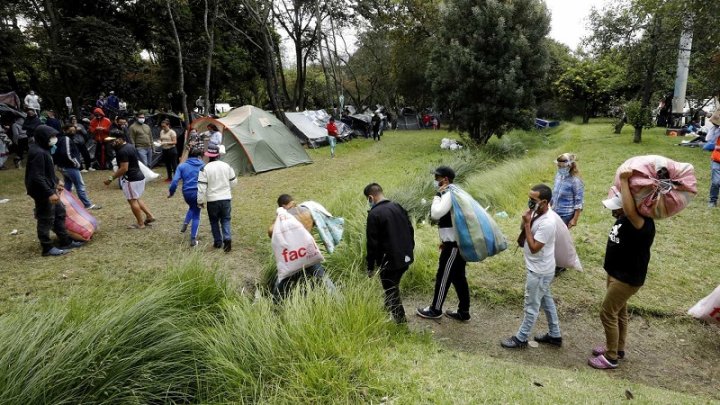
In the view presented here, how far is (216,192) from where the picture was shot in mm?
6109

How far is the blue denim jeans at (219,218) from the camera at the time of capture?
243 inches

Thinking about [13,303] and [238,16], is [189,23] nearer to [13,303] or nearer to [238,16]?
[238,16]

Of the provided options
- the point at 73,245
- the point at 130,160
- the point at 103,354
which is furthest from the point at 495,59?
the point at 103,354

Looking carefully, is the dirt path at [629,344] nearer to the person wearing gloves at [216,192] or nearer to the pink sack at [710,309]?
the pink sack at [710,309]

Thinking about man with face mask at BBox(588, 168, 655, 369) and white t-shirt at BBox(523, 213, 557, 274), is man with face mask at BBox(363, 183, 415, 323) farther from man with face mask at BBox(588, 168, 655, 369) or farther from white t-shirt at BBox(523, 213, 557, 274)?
man with face mask at BBox(588, 168, 655, 369)

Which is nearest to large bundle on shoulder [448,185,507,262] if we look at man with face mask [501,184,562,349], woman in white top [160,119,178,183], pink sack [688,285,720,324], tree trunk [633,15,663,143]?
man with face mask [501,184,562,349]

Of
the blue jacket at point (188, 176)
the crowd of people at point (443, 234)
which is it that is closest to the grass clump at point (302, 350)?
the crowd of people at point (443, 234)

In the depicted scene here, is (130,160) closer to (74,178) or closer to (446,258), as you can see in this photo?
(74,178)

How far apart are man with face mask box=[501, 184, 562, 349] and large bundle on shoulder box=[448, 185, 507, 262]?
0.37 metres

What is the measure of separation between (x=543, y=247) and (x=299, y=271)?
92.3 inches

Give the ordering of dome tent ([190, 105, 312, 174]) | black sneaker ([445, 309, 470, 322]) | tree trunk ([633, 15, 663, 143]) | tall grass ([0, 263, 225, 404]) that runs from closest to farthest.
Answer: tall grass ([0, 263, 225, 404]) → black sneaker ([445, 309, 470, 322]) → dome tent ([190, 105, 312, 174]) → tree trunk ([633, 15, 663, 143])

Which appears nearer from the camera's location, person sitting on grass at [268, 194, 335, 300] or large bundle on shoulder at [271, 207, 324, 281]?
large bundle on shoulder at [271, 207, 324, 281]

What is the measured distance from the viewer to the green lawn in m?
2.82

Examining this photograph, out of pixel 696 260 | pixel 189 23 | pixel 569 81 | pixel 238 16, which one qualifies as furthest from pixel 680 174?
pixel 569 81
